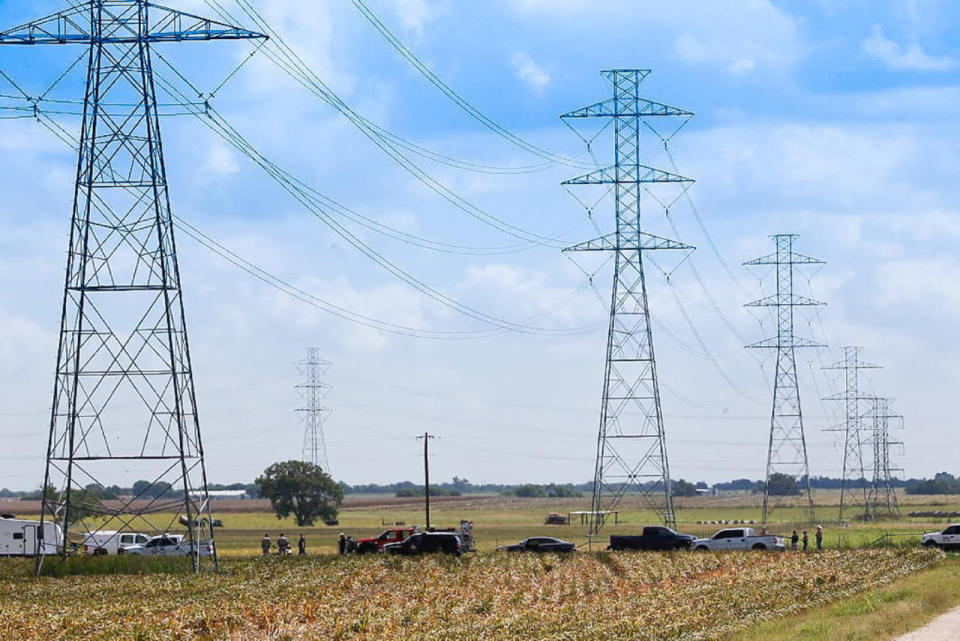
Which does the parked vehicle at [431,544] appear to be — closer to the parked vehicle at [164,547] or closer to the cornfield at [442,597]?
the cornfield at [442,597]

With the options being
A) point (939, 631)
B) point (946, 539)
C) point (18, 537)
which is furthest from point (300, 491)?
point (939, 631)

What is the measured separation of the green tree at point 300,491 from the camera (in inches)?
6206

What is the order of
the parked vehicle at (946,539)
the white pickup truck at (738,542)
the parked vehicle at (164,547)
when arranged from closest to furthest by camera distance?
1. the parked vehicle at (164,547)
2. the parked vehicle at (946,539)
3. the white pickup truck at (738,542)

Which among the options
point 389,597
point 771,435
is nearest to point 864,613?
point 389,597

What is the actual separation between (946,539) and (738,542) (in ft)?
34.9

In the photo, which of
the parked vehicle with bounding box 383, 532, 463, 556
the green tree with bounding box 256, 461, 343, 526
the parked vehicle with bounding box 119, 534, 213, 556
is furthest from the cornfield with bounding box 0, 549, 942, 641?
the green tree with bounding box 256, 461, 343, 526

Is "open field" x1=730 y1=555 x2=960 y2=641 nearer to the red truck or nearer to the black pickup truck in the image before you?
Result: the black pickup truck

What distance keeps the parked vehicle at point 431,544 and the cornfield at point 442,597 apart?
14.9 ft

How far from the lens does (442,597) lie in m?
43.0

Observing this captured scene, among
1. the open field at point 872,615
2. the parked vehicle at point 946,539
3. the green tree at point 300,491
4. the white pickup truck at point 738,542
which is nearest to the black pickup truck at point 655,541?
the white pickup truck at point 738,542

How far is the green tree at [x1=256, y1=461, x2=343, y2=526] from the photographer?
15762 cm

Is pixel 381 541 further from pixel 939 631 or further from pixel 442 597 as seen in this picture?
pixel 939 631

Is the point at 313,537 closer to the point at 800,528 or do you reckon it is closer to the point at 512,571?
the point at 800,528

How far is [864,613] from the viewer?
38.8 m
